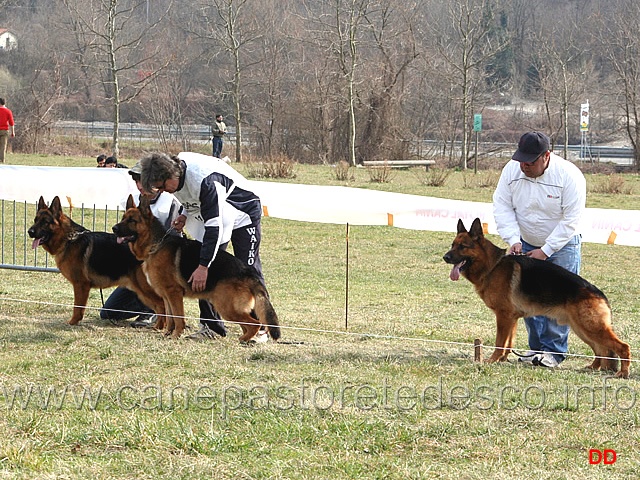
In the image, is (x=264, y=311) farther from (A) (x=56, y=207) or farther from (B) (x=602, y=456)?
(B) (x=602, y=456)

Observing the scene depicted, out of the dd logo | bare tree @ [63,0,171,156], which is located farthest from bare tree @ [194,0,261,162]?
the dd logo

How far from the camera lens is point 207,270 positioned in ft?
24.1

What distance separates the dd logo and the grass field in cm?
4

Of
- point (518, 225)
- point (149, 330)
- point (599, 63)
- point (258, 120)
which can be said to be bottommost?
point (149, 330)

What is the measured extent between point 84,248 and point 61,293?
2482 mm

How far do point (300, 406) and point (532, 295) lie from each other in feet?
8.01

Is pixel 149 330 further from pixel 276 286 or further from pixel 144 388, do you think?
pixel 276 286

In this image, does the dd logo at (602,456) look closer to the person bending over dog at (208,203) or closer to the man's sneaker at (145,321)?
the person bending over dog at (208,203)

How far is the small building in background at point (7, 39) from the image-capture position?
223 feet

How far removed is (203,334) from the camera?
26.2ft

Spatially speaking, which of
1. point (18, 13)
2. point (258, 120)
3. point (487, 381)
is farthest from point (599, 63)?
point (487, 381)

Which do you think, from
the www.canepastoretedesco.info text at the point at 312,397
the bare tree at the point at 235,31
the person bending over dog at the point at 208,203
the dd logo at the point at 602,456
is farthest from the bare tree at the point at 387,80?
the dd logo at the point at 602,456

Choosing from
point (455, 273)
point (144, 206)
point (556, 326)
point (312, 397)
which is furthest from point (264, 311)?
point (556, 326)

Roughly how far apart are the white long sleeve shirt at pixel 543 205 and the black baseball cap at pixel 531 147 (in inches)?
7.6
